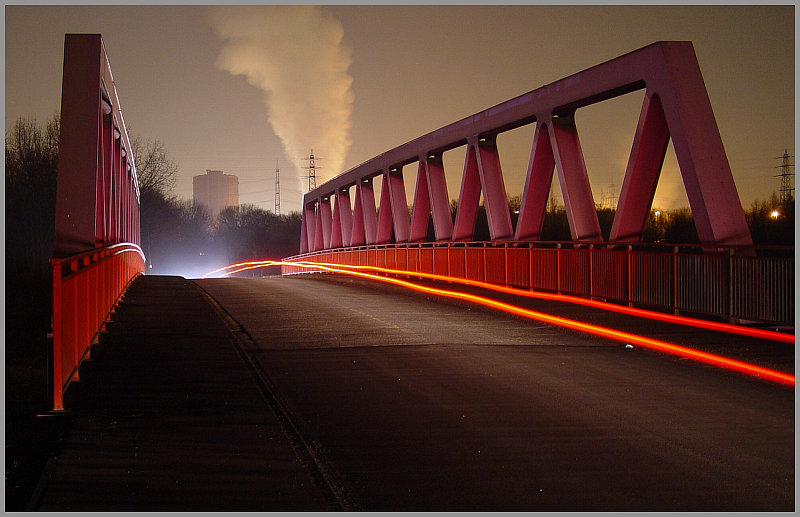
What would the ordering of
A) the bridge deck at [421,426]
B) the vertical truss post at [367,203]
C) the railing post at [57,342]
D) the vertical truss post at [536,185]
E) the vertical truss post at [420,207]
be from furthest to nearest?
the vertical truss post at [367,203] < the vertical truss post at [420,207] < the vertical truss post at [536,185] < the railing post at [57,342] < the bridge deck at [421,426]

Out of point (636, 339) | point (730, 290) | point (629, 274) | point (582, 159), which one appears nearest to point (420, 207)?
point (582, 159)

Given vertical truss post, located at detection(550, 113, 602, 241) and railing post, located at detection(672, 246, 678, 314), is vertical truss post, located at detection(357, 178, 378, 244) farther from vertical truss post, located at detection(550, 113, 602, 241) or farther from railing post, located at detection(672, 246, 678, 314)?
railing post, located at detection(672, 246, 678, 314)

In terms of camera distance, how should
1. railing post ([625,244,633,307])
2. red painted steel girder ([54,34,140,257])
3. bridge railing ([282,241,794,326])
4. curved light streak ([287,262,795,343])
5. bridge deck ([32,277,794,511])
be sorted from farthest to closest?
railing post ([625,244,633,307]) < red painted steel girder ([54,34,140,257]) < bridge railing ([282,241,794,326]) < curved light streak ([287,262,795,343]) < bridge deck ([32,277,794,511])

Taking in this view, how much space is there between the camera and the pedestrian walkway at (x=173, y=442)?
5914 millimetres

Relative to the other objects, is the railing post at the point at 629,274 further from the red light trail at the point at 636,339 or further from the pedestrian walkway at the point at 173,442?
the pedestrian walkway at the point at 173,442

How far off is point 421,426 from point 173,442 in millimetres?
2068

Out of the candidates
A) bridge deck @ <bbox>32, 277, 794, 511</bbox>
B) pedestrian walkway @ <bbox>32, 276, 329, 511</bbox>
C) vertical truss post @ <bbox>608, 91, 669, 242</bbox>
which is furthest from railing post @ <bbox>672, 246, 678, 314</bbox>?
pedestrian walkway @ <bbox>32, 276, 329, 511</bbox>

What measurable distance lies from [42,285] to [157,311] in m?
21.7

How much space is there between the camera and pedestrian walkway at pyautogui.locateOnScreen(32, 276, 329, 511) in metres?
5.91

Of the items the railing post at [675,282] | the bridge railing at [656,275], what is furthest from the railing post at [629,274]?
the railing post at [675,282]

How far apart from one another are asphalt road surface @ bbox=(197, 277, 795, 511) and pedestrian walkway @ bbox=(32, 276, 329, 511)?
14.0 inches

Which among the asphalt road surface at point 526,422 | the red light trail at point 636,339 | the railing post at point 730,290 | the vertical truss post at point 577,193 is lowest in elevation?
the asphalt road surface at point 526,422

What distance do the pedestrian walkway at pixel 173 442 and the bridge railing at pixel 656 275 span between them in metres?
7.30

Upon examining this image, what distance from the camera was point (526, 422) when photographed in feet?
27.1
